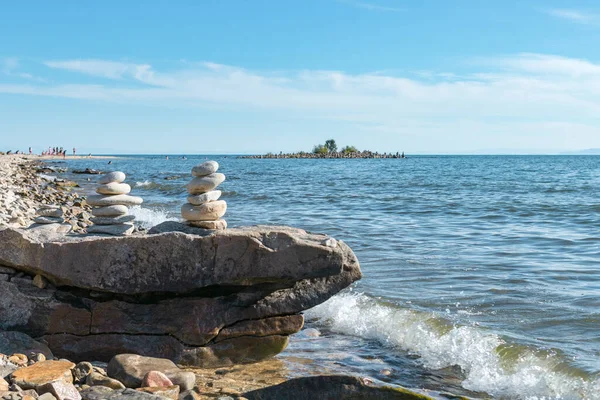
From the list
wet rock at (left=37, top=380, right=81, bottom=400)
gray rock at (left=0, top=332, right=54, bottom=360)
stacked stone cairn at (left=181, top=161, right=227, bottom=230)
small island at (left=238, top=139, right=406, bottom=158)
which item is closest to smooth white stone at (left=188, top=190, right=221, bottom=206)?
stacked stone cairn at (left=181, top=161, right=227, bottom=230)

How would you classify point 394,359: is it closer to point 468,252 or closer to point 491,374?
point 491,374

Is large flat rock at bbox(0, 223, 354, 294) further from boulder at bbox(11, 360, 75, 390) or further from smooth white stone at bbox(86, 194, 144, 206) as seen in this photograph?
smooth white stone at bbox(86, 194, 144, 206)

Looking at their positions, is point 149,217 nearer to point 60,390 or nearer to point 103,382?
point 103,382

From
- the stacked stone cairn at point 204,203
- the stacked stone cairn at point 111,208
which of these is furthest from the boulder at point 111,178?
the stacked stone cairn at point 204,203

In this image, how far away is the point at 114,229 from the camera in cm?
948

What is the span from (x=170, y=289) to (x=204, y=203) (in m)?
1.47

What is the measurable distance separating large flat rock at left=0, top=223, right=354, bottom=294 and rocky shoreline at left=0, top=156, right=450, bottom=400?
12mm

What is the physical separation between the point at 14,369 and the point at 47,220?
365 cm

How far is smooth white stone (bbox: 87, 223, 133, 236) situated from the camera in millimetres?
9391

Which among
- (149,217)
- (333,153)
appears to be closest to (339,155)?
(333,153)

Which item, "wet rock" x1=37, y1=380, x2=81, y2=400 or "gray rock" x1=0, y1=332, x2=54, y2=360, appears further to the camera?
"gray rock" x1=0, y1=332, x2=54, y2=360

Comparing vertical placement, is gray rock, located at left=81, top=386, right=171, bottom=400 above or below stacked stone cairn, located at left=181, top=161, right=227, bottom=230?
below

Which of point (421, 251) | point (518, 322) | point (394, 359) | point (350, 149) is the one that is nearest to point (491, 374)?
point (394, 359)

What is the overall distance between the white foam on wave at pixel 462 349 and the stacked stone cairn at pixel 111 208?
11.0ft
